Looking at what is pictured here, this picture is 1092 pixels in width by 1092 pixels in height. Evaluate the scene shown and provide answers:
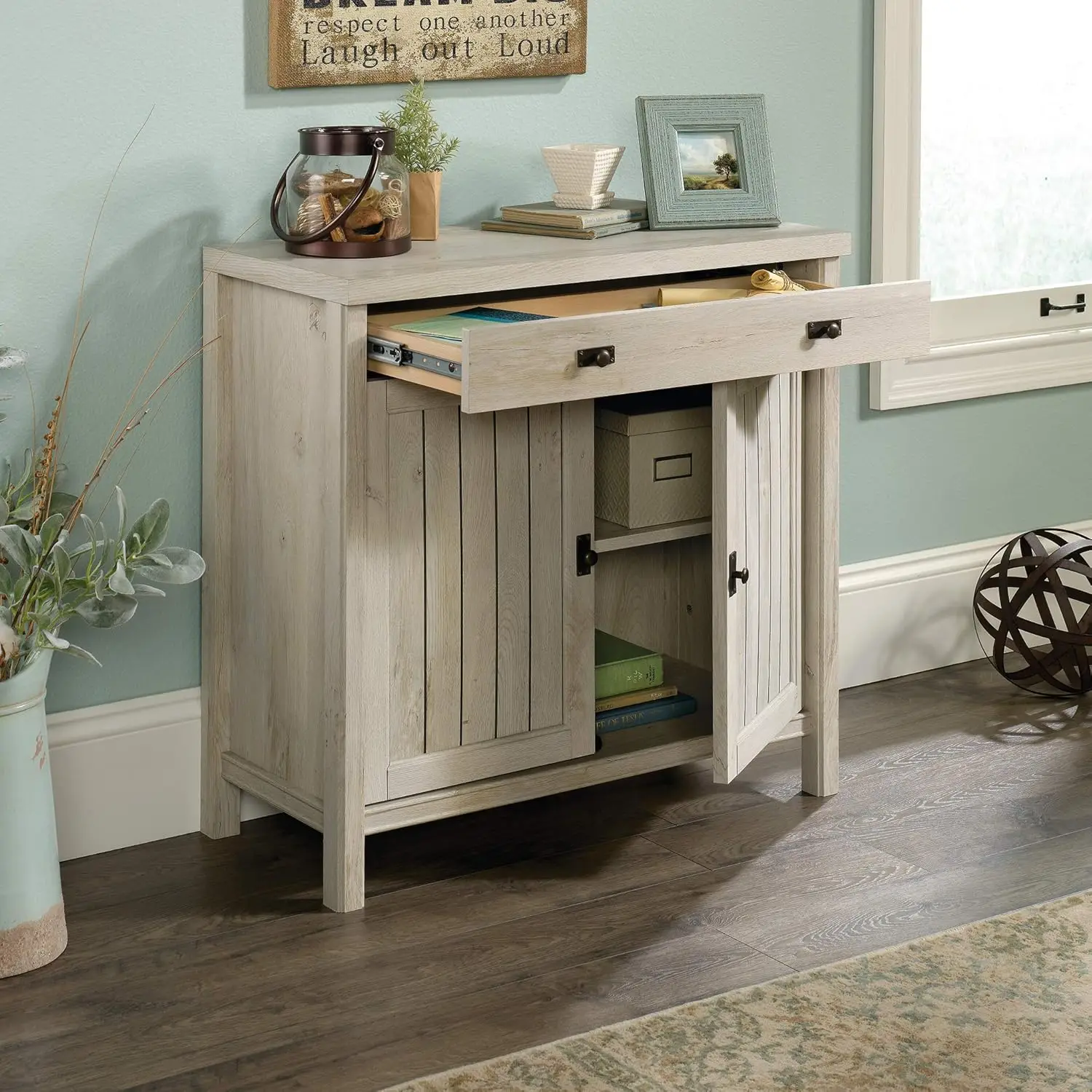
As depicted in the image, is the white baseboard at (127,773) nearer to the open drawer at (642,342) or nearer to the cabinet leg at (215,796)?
the cabinet leg at (215,796)

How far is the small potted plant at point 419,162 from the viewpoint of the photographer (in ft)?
7.80

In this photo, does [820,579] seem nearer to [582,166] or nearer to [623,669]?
[623,669]

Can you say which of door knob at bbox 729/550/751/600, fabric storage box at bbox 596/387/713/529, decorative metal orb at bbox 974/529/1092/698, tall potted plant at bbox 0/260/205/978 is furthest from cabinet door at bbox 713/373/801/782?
tall potted plant at bbox 0/260/205/978

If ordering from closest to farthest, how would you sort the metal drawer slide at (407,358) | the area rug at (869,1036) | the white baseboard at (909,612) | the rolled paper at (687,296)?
the area rug at (869,1036)
the metal drawer slide at (407,358)
the rolled paper at (687,296)
the white baseboard at (909,612)

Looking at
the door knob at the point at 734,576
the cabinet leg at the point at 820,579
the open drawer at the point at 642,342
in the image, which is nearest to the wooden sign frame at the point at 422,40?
the open drawer at the point at 642,342

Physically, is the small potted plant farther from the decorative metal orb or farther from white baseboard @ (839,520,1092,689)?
the decorative metal orb

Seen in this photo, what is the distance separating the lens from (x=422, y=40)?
246cm

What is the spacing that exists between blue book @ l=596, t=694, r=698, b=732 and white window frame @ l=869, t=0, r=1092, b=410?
2.61 feet

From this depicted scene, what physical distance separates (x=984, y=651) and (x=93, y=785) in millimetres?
1719

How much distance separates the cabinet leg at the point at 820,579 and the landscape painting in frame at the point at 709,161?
1.05ft

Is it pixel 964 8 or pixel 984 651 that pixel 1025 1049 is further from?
pixel 964 8

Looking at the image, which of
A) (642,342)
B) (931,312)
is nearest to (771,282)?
(642,342)

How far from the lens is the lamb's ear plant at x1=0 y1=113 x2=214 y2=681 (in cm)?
203

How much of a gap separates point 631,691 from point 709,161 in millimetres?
800
